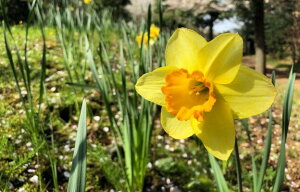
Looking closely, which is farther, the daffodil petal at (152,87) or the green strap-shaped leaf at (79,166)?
the daffodil petal at (152,87)

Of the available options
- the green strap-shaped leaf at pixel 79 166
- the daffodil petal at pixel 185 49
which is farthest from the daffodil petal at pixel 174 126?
the green strap-shaped leaf at pixel 79 166

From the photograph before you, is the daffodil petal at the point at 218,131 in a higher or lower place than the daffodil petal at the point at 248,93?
lower

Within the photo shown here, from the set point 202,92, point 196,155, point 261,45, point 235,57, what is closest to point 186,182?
point 196,155

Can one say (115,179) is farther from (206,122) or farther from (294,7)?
(294,7)

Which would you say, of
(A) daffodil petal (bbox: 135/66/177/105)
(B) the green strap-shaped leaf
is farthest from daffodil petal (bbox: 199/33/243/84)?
(B) the green strap-shaped leaf

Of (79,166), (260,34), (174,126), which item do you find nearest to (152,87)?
(174,126)

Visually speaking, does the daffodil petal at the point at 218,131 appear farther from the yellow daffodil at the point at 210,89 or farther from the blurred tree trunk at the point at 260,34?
the blurred tree trunk at the point at 260,34

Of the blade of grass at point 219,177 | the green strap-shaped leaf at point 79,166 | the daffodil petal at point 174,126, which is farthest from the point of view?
the blade of grass at point 219,177

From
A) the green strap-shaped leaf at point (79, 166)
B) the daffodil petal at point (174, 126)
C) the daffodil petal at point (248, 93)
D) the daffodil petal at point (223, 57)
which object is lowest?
the daffodil petal at point (174, 126)
